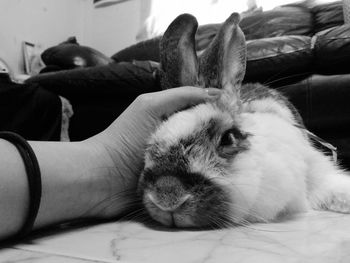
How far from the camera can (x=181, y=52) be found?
44.7 inches

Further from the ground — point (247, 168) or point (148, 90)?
point (247, 168)

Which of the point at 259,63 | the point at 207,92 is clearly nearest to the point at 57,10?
the point at 259,63

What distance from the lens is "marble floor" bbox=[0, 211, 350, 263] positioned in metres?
0.62

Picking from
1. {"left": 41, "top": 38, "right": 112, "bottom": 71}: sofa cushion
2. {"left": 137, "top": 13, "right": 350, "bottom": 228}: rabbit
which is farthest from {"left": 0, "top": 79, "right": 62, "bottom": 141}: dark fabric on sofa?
{"left": 137, "top": 13, "right": 350, "bottom": 228}: rabbit

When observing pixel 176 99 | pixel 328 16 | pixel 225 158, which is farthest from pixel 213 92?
pixel 328 16

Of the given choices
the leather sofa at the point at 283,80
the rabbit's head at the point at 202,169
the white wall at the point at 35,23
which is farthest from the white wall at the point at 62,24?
the rabbit's head at the point at 202,169

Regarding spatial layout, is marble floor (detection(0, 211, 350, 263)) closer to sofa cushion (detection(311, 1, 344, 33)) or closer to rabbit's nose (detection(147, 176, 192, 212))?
rabbit's nose (detection(147, 176, 192, 212))

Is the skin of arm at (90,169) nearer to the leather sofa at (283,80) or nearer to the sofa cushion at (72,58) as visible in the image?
the leather sofa at (283,80)

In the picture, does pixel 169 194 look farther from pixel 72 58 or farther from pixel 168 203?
pixel 72 58

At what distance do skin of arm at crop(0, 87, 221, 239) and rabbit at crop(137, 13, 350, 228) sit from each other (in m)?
0.08

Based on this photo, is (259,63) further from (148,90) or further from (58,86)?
(58,86)

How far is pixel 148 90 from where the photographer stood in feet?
7.47

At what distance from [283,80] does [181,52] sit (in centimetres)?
104

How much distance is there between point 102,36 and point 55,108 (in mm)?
2498
